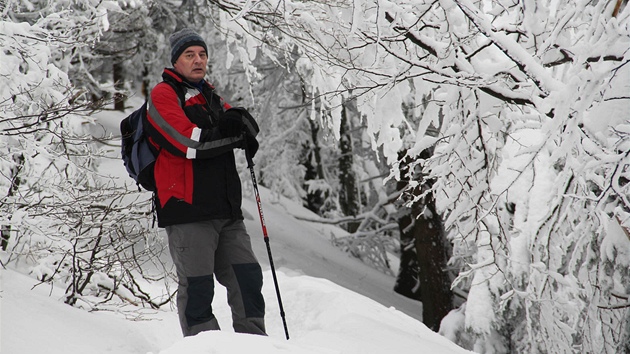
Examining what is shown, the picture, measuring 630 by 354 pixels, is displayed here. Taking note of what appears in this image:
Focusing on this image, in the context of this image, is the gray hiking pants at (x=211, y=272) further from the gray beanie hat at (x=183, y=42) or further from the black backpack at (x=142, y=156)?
the gray beanie hat at (x=183, y=42)

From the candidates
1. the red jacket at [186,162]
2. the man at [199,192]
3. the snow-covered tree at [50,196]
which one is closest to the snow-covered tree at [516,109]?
the man at [199,192]

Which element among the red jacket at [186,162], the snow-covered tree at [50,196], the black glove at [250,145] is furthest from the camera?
the snow-covered tree at [50,196]

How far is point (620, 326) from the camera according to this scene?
15.7 feet

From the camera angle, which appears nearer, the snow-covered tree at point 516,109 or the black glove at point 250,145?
the snow-covered tree at point 516,109

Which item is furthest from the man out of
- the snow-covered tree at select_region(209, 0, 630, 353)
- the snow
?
the snow-covered tree at select_region(209, 0, 630, 353)

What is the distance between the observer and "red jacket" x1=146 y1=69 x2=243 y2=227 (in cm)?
367

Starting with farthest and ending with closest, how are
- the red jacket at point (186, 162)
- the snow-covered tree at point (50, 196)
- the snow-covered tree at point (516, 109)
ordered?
the snow-covered tree at point (50, 196)
the red jacket at point (186, 162)
the snow-covered tree at point (516, 109)

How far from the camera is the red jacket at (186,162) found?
3672mm

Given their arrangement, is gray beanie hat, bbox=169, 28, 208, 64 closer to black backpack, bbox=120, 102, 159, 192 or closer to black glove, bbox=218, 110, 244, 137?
black backpack, bbox=120, 102, 159, 192

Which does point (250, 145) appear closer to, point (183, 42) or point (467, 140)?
point (183, 42)

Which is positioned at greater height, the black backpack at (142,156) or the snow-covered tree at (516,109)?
the snow-covered tree at (516,109)

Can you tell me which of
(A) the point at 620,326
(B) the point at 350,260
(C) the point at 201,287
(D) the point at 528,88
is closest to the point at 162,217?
(C) the point at 201,287

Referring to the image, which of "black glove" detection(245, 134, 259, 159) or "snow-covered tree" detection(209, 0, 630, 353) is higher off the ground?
"snow-covered tree" detection(209, 0, 630, 353)

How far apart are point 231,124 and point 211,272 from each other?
A: 838mm
